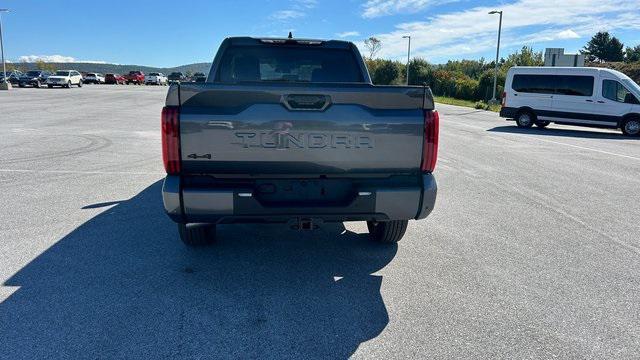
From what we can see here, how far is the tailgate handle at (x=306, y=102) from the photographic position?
11.4 ft

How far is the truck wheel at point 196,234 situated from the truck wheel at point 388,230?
1.63 m

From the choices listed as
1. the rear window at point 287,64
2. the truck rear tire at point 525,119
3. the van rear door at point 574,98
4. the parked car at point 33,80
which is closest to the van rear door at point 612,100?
the van rear door at point 574,98

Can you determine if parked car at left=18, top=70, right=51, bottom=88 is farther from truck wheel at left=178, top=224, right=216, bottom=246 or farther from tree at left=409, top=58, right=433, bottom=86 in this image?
truck wheel at left=178, top=224, right=216, bottom=246

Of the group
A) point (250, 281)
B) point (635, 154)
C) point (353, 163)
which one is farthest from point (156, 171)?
point (635, 154)

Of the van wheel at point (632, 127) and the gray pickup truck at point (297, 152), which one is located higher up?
the gray pickup truck at point (297, 152)

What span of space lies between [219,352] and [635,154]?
527 inches

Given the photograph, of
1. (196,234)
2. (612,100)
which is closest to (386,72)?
(612,100)

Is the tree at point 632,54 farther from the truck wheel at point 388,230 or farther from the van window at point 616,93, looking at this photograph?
the truck wheel at point 388,230

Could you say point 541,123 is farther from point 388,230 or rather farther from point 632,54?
point 632,54

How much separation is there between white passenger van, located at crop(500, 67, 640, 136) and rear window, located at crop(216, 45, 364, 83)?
53.2 ft

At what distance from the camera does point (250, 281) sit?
12.6 ft

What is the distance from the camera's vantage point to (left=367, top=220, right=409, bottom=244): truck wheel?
179 inches

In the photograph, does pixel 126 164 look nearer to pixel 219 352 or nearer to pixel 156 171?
pixel 156 171

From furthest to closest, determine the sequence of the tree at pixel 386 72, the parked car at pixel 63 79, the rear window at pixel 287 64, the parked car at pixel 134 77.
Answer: the parked car at pixel 134 77 < the tree at pixel 386 72 < the parked car at pixel 63 79 < the rear window at pixel 287 64
